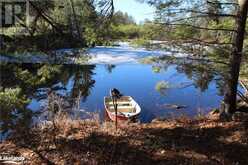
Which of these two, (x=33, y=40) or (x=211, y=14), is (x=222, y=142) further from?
(x=33, y=40)

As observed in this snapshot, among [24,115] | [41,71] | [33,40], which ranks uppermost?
[33,40]

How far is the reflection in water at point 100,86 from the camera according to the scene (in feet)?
20.2

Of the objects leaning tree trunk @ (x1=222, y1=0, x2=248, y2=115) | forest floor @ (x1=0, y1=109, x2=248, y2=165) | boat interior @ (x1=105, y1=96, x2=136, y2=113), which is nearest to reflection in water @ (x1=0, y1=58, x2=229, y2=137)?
leaning tree trunk @ (x1=222, y1=0, x2=248, y2=115)

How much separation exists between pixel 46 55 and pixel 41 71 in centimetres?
47

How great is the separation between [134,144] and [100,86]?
1468 cm

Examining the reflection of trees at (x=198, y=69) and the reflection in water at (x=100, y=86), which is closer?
the reflection in water at (x=100, y=86)

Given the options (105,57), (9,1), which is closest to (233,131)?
(9,1)

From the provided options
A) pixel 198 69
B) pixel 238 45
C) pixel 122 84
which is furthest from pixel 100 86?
pixel 238 45

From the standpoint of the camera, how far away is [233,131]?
5.49 metres
